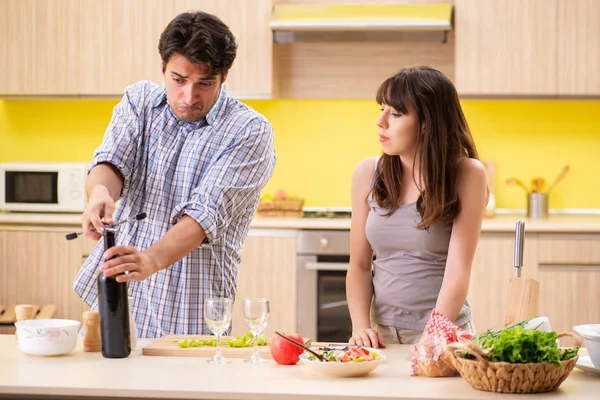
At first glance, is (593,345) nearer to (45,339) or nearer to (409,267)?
(409,267)

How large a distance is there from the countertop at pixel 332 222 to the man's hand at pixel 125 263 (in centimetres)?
227

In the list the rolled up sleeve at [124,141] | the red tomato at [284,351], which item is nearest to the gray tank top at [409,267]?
the red tomato at [284,351]

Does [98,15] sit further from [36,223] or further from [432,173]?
[432,173]

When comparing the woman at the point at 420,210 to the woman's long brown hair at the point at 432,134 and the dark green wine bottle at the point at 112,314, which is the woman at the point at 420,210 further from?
the dark green wine bottle at the point at 112,314

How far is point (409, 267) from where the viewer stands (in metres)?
2.40

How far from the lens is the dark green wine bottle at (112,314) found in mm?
2025

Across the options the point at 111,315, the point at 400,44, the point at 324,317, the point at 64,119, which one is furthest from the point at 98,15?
the point at 111,315

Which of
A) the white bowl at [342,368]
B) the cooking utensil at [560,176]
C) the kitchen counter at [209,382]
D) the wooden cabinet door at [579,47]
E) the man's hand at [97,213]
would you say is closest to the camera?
the kitchen counter at [209,382]

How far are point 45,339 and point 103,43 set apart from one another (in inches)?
116

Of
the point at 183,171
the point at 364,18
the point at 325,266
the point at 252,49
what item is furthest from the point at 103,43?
the point at 183,171

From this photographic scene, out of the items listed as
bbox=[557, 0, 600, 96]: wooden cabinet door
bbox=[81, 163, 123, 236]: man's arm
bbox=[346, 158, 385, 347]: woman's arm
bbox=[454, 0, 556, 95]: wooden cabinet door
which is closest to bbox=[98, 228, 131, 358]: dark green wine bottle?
bbox=[81, 163, 123, 236]: man's arm

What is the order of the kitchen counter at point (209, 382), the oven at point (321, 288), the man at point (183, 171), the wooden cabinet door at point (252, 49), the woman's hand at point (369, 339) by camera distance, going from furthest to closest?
the wooden cabinet door at point (252, 49), the oven at point (321, 288), the man at point (183, 171), the woman's hand at point (369, 339), the kitchen counter at point (209, 382)

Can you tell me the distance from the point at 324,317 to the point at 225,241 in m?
1.99

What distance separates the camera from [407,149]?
2426 millimetres
